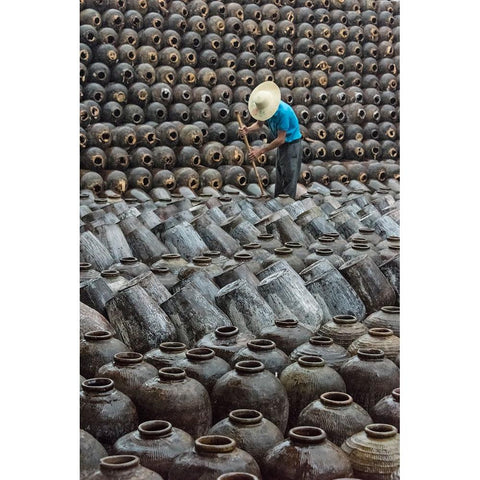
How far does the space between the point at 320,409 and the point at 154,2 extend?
864cm

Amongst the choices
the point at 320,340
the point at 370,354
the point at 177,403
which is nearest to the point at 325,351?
the point at 320,340

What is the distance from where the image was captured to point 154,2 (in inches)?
387

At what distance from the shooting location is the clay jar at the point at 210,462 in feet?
5.65

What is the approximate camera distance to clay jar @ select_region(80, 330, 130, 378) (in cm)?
262

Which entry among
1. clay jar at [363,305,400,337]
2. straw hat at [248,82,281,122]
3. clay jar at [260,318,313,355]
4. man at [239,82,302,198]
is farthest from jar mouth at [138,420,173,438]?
straw hat at [248,82,281,122]

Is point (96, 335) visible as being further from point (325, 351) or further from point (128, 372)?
point (325, 351)

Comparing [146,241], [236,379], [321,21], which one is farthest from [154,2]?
[236,379]

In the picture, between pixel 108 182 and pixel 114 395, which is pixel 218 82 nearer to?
pixel 108 182

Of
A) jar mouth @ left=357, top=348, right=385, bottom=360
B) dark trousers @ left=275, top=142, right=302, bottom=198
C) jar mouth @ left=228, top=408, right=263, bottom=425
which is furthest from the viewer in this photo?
dark trousers @ left=275, top=142, right=302, bottom=198

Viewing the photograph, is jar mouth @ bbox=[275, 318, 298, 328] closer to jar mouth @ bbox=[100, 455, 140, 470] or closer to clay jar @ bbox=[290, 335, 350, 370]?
clay jar @ bbox=[290, 335, 350, 370]

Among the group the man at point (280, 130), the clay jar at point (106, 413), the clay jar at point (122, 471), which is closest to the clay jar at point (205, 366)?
the clay jar at point (106, 413)

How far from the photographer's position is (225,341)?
9.15 ft

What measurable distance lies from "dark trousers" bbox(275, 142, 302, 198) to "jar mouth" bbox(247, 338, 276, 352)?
16.6 ft
